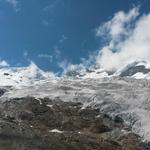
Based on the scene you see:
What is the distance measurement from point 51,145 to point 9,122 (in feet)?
104

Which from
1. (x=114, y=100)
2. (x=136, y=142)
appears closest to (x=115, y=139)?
(x=136, y=142)

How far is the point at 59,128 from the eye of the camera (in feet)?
413

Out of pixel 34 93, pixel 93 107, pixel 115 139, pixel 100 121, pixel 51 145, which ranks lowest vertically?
pixel 51 145

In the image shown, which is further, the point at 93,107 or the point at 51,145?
the point at 93,107

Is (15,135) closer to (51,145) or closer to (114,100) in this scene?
(51,145)

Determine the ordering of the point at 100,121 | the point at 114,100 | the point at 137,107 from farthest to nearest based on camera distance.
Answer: the point at 114,100, the point at 137,107, the point at 100,121

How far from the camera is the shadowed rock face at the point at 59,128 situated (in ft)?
303

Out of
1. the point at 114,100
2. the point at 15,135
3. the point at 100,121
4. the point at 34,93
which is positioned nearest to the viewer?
the point at 15,135

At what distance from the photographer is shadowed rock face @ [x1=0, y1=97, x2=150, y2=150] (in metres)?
92.4

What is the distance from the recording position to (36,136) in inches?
3888

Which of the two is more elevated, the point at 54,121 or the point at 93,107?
the point at 93,107

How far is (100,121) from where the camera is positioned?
134 meters

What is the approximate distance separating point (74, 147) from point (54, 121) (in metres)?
43.2

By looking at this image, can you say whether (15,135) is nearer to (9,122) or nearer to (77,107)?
(9,122)
